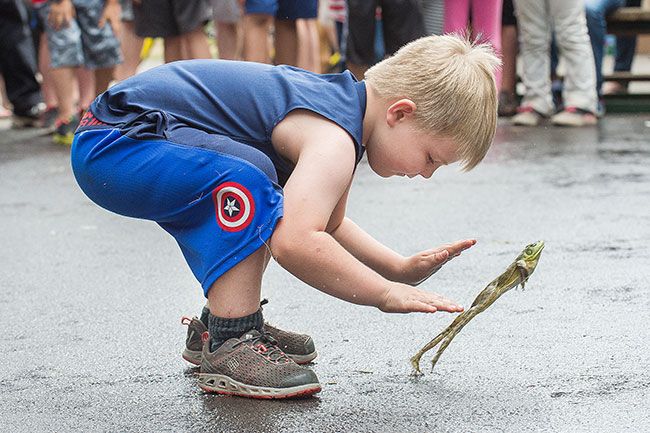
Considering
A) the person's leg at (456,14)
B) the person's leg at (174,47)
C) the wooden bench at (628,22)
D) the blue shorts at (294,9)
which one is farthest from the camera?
the wooden bench at (628,22)

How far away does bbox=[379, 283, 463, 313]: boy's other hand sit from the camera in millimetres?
2340

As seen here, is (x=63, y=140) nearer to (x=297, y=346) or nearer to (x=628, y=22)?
(x=628, y=22)

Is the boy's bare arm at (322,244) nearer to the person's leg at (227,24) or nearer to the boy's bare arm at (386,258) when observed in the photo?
the boy's bare arm at (386,258)

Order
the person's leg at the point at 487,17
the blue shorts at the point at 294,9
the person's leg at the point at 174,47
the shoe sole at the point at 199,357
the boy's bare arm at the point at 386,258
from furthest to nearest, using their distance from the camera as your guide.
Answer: the person's leg at the point at 487,17
the blue shorts at the point at 294,9
the person's leg at the point at 174,47
the shoe sole at the point at 199,357
the boy's bare arm at the point at 386,258

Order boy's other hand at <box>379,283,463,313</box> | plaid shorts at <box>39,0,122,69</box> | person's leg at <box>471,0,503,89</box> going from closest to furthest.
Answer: boy's other hand at <box>379,283,463,313</box>
plaid shorts at <box>39,0,122,69</box>
person's leg at <box>471,0,503,89</box>

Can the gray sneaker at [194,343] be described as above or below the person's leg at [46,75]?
above

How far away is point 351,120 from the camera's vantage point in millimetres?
2570

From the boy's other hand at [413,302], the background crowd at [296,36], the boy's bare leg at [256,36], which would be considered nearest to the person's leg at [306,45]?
the background crowd at [296,36]

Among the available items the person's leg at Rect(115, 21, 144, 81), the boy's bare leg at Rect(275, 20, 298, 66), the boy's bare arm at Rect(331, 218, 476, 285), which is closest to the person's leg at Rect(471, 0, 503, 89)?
the boy's bare leg at Rect(275, 20, 298, 66)

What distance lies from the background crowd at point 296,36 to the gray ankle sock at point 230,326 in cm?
450

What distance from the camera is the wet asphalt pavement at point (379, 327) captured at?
2459mm

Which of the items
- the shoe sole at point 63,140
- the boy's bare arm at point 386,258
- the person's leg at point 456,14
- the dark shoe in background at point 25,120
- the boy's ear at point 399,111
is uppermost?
the boy's ear at point 399,111

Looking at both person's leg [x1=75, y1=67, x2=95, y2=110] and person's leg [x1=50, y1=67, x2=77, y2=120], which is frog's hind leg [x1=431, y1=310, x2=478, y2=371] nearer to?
person's leg [x1=50, y1=67, x2=77, y2=120]

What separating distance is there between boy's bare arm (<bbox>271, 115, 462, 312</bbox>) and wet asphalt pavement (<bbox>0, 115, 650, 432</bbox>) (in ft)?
0.87
